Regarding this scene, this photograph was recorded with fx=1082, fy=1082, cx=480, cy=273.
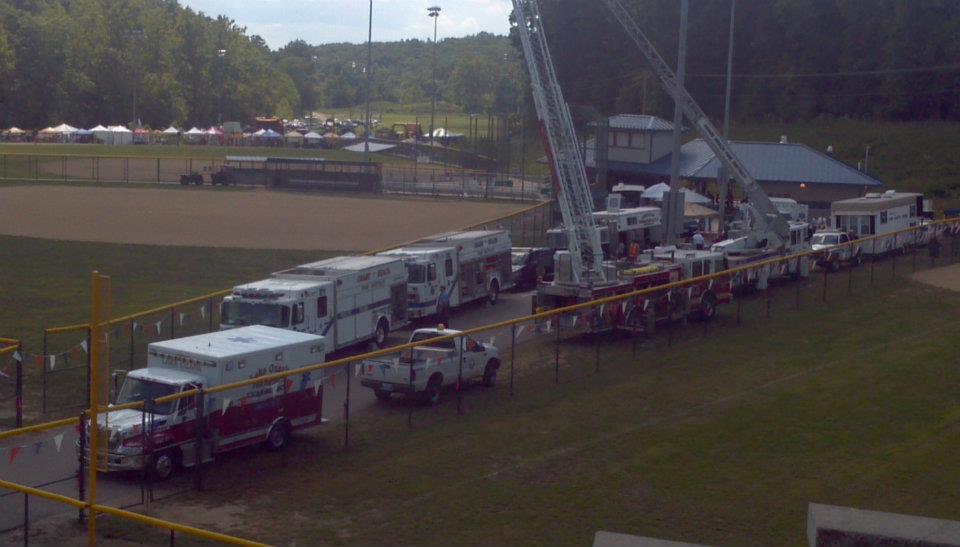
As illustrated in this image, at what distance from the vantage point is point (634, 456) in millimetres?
19172

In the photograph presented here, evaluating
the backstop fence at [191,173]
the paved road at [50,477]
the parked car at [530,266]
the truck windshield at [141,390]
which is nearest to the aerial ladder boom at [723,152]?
the parked car at [530,266]

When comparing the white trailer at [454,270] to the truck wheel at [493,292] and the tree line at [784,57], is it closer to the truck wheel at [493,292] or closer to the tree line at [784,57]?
the truck wheel at [493,292]

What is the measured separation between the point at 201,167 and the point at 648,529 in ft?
256

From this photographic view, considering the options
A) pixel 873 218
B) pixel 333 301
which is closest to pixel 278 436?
pixel 333 301

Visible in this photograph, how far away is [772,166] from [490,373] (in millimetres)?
43331

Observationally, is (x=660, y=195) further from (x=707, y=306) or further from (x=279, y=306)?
(x=279, y=306)

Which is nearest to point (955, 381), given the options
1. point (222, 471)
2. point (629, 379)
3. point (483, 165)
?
point (629, 379)

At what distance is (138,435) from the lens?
17.0 meters

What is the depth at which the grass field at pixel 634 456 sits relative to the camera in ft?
52.2

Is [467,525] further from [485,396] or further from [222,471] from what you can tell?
[485,396]

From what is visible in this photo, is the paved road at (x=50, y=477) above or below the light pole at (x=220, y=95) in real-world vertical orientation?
below

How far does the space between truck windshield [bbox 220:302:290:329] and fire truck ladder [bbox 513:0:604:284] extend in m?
11.9

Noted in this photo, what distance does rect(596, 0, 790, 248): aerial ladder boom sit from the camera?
129ft

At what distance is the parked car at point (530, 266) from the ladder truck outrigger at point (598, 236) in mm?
2803
